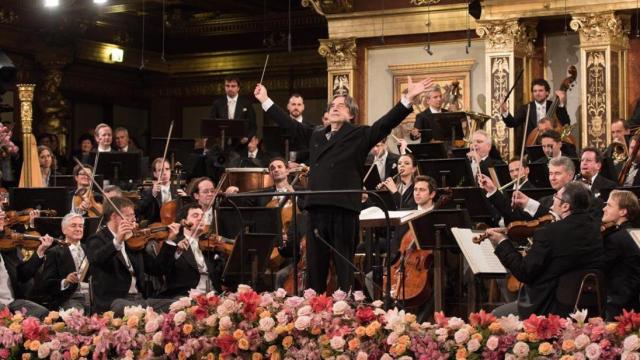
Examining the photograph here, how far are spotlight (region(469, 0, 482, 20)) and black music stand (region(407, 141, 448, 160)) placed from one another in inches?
119

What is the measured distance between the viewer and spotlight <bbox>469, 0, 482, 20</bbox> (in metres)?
11.6

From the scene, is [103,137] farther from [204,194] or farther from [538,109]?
[538,109]

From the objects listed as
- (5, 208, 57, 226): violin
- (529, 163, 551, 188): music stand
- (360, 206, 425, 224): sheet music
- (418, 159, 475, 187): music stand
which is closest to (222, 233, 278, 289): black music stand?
(360, 206, 425, 224): sheet music

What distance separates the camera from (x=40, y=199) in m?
8.66

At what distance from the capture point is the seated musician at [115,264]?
686 cm

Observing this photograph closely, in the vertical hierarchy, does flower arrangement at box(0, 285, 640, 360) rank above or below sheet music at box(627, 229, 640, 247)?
below

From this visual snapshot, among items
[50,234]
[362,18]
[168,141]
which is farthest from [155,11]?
[50,234]

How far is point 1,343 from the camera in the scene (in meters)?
5.14

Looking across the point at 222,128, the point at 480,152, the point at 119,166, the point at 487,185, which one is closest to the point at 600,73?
the point at 480,152

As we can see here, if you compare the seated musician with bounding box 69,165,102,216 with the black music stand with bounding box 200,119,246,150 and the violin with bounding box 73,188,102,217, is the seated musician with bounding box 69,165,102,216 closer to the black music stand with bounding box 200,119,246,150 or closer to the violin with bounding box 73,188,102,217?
the violin with bounding box 73,188,102,217

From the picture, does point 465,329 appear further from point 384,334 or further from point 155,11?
point 155,11

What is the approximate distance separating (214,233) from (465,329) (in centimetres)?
354

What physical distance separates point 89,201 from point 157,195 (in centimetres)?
58

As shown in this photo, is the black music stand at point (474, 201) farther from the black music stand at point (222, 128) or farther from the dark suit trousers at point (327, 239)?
the black music stand at point (222, 128)
